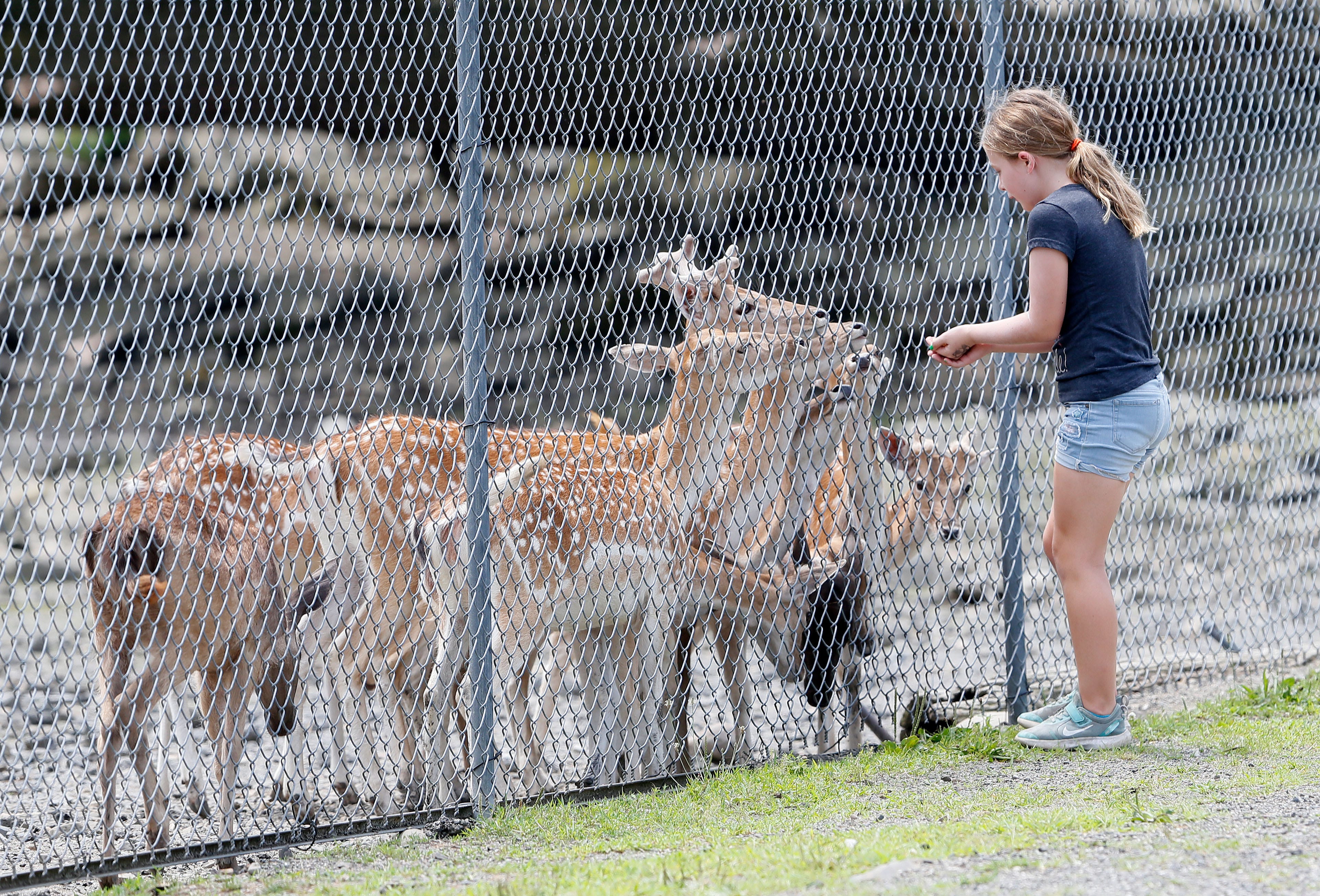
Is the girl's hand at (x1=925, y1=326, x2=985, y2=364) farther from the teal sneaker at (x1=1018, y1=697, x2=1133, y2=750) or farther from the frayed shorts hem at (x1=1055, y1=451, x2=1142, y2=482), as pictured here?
the teal sneaker at (x1=1018, y1=697, x2=1133, y2=750)

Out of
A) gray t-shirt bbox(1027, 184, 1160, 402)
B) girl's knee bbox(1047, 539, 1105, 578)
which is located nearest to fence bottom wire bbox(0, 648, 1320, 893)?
girl's knee bbox(1047, 539, 1105, 578)

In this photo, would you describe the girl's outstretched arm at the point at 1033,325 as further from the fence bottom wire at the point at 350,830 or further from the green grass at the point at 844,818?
the fence bottom wire at the point at 350,830

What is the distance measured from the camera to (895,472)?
4.98 meters

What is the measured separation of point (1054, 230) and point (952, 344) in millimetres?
442

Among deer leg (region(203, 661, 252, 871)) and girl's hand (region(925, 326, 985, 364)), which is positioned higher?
girl's hand (region(925, 326, 985, 364))

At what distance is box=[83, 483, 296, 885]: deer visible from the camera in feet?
13.7

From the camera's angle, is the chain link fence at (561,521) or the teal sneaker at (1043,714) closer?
the chain link fence at (561,521)

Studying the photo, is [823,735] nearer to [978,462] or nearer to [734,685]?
[734,685]

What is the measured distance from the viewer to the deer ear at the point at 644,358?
16.3 ft

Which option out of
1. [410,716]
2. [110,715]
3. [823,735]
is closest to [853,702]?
[823,735]

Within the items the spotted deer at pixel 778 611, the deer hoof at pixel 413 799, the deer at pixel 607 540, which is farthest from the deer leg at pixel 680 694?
the deer hoof at pixel 413 799

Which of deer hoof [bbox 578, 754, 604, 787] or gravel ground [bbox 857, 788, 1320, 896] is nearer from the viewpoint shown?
gravel ground [bbox 857, 788, 1320, 896]

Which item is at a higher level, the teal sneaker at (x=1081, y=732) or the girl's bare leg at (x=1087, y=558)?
the girl's bare leg at (x=1087, y=558)

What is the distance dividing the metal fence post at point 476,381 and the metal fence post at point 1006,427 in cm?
195
